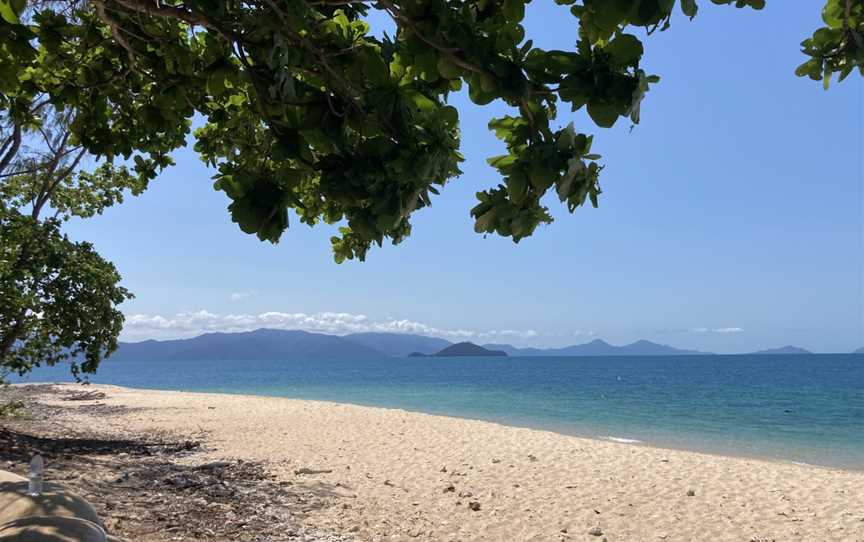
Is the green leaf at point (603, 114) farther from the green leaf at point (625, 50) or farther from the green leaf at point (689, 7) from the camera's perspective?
the green leaf at point (689, 7)

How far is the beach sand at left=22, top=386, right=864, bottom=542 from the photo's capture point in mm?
6449

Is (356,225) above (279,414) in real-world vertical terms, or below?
above

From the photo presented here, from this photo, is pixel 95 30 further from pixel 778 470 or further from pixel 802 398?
pixel 802 398

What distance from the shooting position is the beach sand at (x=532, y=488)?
6449 millimetres

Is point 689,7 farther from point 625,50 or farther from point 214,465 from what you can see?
point 214,465

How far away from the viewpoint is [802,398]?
3766 centimetres

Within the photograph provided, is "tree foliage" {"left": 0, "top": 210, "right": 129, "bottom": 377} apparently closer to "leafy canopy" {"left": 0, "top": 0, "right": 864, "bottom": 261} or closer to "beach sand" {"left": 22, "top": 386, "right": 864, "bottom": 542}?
"beach sand" {"left": 22, "top": 386, "right": 864, "bottom": 542}

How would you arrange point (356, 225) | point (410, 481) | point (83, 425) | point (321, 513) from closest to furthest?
point (356, 225)
point (321, 513)
point (410, 481)
point (83, 425)

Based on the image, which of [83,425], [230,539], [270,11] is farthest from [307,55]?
[83,425]

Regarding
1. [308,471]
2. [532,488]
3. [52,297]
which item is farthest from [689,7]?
[52,297]

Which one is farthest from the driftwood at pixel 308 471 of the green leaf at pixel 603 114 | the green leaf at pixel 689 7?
the green leaf at pixel 689 7

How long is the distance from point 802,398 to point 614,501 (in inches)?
1458

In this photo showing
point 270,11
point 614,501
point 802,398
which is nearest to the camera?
point 270,11

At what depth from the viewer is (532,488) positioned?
832cm
